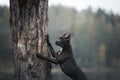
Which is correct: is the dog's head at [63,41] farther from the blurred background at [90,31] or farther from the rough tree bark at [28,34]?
the blurred background at [90,31]

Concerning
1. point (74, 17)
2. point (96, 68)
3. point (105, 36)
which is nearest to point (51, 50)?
point (96, 68)

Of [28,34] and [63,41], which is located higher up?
[28,34]

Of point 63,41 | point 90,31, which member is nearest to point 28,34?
point 63,41

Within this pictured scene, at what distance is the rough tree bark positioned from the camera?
827 centimetres

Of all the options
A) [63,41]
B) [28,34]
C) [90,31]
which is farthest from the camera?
[90,31]

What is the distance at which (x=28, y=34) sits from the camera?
8.27 meters

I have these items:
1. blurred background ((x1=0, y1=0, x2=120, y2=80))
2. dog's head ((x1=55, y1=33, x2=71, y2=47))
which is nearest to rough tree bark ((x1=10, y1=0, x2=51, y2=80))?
dog's head ((x1=55, y1=33, x2=71, y2=47))

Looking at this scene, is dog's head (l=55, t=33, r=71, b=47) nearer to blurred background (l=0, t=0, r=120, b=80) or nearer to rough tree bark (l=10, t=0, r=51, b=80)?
rough tree bark (l=10, t=0, r=51, b=80)

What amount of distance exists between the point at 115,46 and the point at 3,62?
34015 mm

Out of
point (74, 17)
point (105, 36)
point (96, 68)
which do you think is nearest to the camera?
point (96, 68)

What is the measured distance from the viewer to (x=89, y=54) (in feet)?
367

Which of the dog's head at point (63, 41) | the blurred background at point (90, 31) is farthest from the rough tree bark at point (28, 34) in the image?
the blurred background at point (90, 31)

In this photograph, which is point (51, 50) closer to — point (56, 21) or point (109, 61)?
point (109, 61)

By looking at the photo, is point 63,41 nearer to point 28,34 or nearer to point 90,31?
point 28,34
